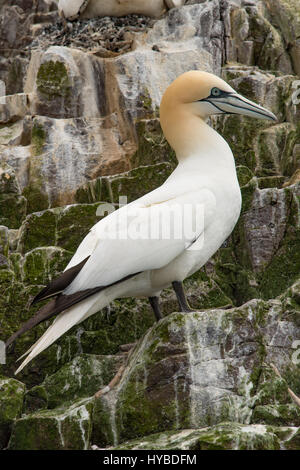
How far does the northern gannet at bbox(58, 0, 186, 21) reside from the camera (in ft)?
34.7

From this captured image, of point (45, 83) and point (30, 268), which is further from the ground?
point (45, 83)

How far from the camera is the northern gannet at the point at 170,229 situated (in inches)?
215

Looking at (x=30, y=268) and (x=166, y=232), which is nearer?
(x=166, y=232)

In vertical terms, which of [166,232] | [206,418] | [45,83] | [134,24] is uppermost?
[134,24]

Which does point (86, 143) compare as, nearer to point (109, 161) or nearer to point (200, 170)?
point (109, 161)

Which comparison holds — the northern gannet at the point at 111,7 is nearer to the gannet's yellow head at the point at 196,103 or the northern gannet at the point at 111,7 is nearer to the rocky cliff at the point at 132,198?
the rocky cliff at the point at 132,198

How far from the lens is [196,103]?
656 cm

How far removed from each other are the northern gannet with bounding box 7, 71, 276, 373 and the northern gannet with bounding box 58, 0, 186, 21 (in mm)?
4407

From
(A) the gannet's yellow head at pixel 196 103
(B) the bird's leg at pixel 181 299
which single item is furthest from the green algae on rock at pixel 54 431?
(A) the gannet's yellow head at pixel 196 103

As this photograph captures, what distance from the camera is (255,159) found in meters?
9.05

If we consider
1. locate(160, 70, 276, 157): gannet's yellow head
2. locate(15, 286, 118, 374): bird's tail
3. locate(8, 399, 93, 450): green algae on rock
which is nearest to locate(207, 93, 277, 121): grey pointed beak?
locate(160, 70, 276, 157): gannet's yellow head

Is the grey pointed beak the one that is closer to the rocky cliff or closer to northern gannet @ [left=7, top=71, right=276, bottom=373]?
northern gannet @ [left=7, top=71, right=276, bottom=373]

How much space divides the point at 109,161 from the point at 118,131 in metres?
0.50
